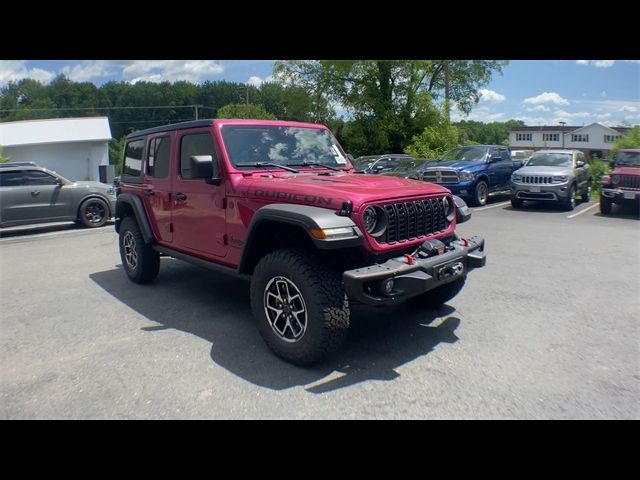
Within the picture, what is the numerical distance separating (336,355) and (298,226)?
1.17m

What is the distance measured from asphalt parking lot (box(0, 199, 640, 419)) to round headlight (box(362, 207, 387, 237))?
109 centimetres

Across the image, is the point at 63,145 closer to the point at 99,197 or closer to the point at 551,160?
the point at 99,197

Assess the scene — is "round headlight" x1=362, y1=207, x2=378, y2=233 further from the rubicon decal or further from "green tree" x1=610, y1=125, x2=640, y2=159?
"green tree" x1=610, y1=125, x2=640, y2=159

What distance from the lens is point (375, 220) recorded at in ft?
12.5

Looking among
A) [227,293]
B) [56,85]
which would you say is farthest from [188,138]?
[56,85]

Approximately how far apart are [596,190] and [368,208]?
17554 mm

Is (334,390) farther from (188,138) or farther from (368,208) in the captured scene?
(188,138)

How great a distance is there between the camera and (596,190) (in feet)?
59.0

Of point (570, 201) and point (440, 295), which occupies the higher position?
point (570, 201)

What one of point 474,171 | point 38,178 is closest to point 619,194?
point 474,171

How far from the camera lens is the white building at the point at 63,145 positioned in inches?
1171

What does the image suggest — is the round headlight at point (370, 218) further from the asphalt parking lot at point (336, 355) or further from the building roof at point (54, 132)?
the building roof at point (54, 132)

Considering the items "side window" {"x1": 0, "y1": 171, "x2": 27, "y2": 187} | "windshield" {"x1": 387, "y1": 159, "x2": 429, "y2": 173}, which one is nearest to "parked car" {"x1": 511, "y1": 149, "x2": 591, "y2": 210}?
"windshield" {"x1": 387, "y1": 159, "x2": 429, "y2": 173}

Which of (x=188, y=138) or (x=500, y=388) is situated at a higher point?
(x=188, y=138)
